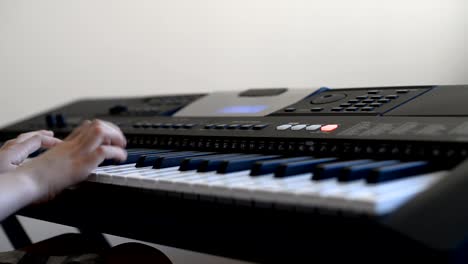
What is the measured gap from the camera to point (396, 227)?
53cm

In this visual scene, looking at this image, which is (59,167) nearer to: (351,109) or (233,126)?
(233,126)

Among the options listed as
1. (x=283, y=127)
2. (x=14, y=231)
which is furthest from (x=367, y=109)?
(x=14, y=231)

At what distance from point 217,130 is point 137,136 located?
8.9 inches

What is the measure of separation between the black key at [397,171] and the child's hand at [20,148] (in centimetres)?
74

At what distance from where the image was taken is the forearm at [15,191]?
0.85 metres

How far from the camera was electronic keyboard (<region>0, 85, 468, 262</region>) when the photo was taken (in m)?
0.56

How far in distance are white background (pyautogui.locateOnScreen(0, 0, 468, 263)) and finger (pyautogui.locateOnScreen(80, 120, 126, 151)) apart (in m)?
0.98

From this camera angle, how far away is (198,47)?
2.09 meters

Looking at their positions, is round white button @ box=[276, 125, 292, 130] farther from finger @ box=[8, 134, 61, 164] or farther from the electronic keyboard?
finger @ box=[8, 134, 61, 164]

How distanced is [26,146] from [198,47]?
102cm

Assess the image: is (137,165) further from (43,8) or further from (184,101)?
(43,8)

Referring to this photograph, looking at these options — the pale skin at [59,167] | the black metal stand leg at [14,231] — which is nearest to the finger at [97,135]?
the pale skin at [59,167]

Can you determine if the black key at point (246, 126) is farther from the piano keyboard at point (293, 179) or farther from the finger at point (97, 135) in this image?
the finger at point (97, 135)

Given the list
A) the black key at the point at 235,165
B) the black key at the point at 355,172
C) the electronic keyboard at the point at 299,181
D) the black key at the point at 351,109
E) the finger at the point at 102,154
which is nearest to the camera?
the electronic keyboard at the point at 299,181
